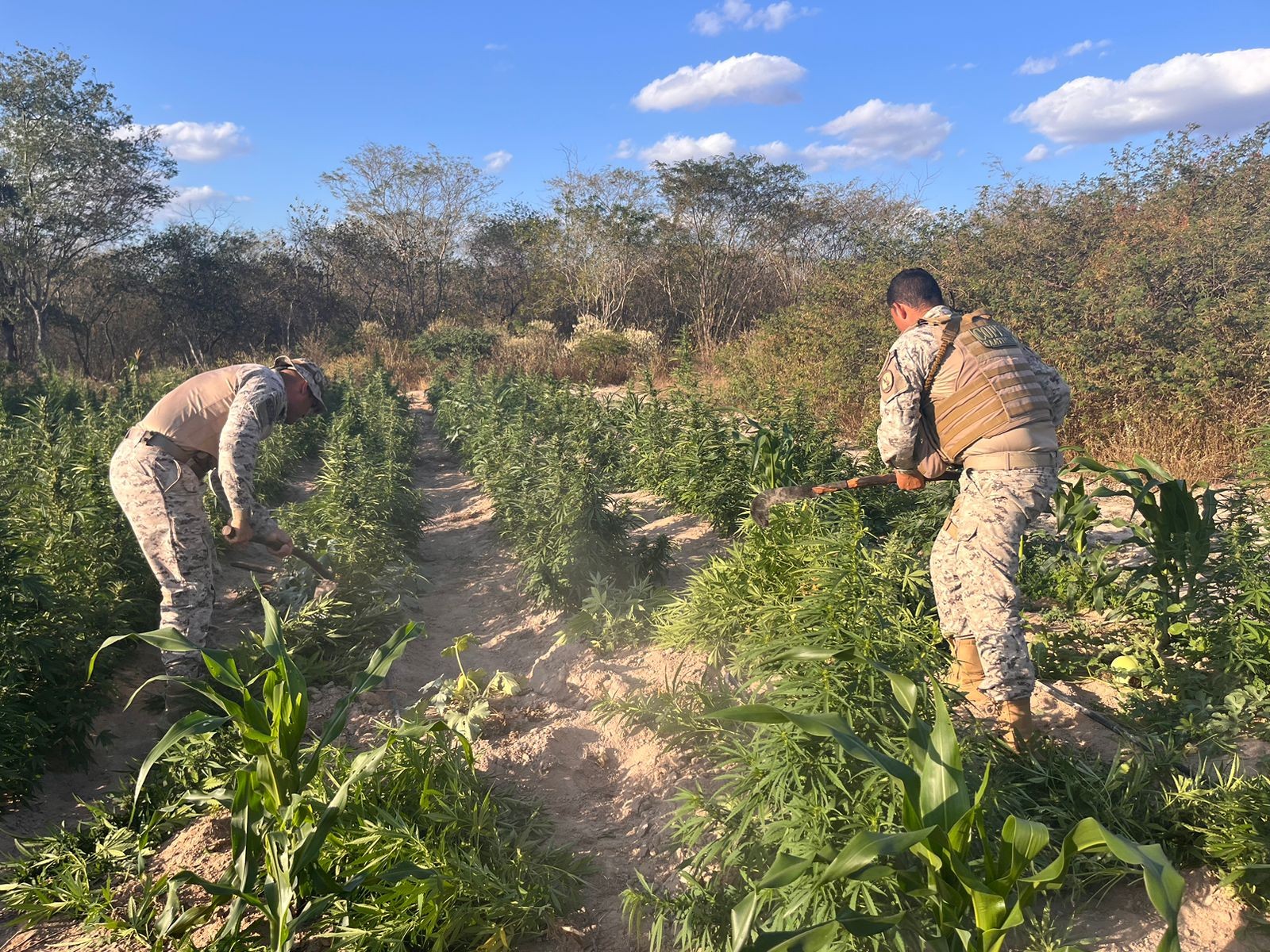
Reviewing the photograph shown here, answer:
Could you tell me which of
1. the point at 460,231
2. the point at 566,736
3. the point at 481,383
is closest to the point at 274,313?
the point at 460,231

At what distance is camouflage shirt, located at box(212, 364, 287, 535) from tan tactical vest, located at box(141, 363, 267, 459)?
2.5 inches

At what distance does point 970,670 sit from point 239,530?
352 centimetres

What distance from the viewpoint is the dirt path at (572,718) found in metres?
2.77

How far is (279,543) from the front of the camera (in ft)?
13.7

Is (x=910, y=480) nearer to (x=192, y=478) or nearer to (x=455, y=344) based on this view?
(x=192, y=478)

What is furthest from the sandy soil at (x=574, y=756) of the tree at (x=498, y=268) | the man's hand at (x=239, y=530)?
the tree at (x=498, y=268)

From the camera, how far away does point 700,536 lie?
575 cm

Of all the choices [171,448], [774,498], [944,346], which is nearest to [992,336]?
[944,346]

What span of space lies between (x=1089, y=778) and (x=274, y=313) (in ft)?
90.8

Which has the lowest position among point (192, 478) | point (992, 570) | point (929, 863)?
point (929, 863)

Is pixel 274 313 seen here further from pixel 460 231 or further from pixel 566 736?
pixel 566 736

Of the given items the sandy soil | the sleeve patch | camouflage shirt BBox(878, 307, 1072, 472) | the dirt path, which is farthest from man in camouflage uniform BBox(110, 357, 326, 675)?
the sleeve patch

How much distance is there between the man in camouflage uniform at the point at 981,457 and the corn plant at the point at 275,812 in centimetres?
224

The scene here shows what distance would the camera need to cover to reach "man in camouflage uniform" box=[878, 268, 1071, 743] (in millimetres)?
3090
